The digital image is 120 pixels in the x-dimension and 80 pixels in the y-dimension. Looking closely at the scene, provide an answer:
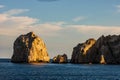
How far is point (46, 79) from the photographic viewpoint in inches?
4195

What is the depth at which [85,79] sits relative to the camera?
110 meters

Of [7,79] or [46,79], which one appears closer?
[7,79]

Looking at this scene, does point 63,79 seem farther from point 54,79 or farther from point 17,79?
point 17,79

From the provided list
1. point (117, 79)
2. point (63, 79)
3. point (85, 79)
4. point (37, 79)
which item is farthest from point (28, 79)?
point (117, 79)

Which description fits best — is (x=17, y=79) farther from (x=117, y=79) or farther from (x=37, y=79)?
(x=117, y=79)

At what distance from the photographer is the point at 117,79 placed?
110250 mm

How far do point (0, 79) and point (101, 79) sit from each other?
29.9m

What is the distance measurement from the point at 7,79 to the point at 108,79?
29.9m

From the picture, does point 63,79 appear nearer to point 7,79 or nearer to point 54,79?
point 54,79

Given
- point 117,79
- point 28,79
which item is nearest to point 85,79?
point 117,79

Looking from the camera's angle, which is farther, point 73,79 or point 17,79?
point 73,79

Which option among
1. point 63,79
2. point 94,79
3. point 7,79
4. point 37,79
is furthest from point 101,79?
point 7,79

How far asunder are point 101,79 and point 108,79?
7.17ft

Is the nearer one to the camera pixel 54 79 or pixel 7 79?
pixel 7 79
